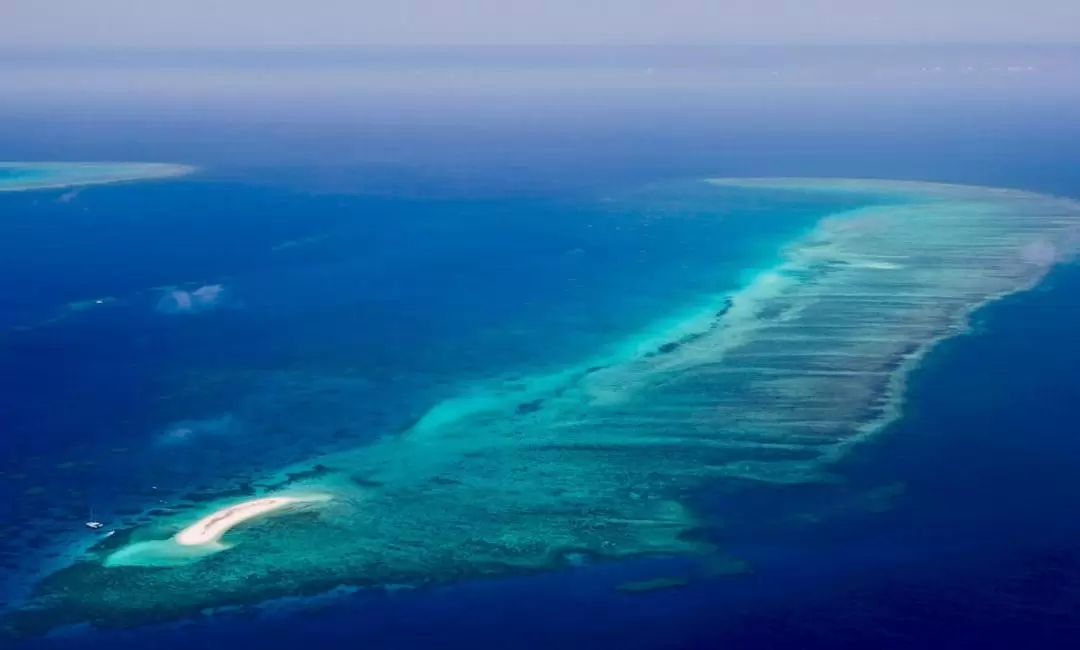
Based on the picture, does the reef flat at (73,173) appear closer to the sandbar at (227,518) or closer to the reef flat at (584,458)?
the reef flat at (584,458)

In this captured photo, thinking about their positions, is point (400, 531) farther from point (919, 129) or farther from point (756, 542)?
point (919, 129)

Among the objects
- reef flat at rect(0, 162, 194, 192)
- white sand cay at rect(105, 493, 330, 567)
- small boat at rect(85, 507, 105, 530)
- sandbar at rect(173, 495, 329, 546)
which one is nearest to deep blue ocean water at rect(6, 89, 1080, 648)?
small boat at rect(85, 507, 105, 530)

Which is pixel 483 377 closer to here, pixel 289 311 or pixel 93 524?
pixel 289 311

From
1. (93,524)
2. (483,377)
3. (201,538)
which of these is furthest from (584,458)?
(93,524)

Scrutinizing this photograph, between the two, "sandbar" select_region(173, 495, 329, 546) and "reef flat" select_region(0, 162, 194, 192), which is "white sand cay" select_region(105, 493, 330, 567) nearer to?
"sandbar" select_region(173, 495, 329, 546)

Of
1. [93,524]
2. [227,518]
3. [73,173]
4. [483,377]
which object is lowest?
[227,518]
